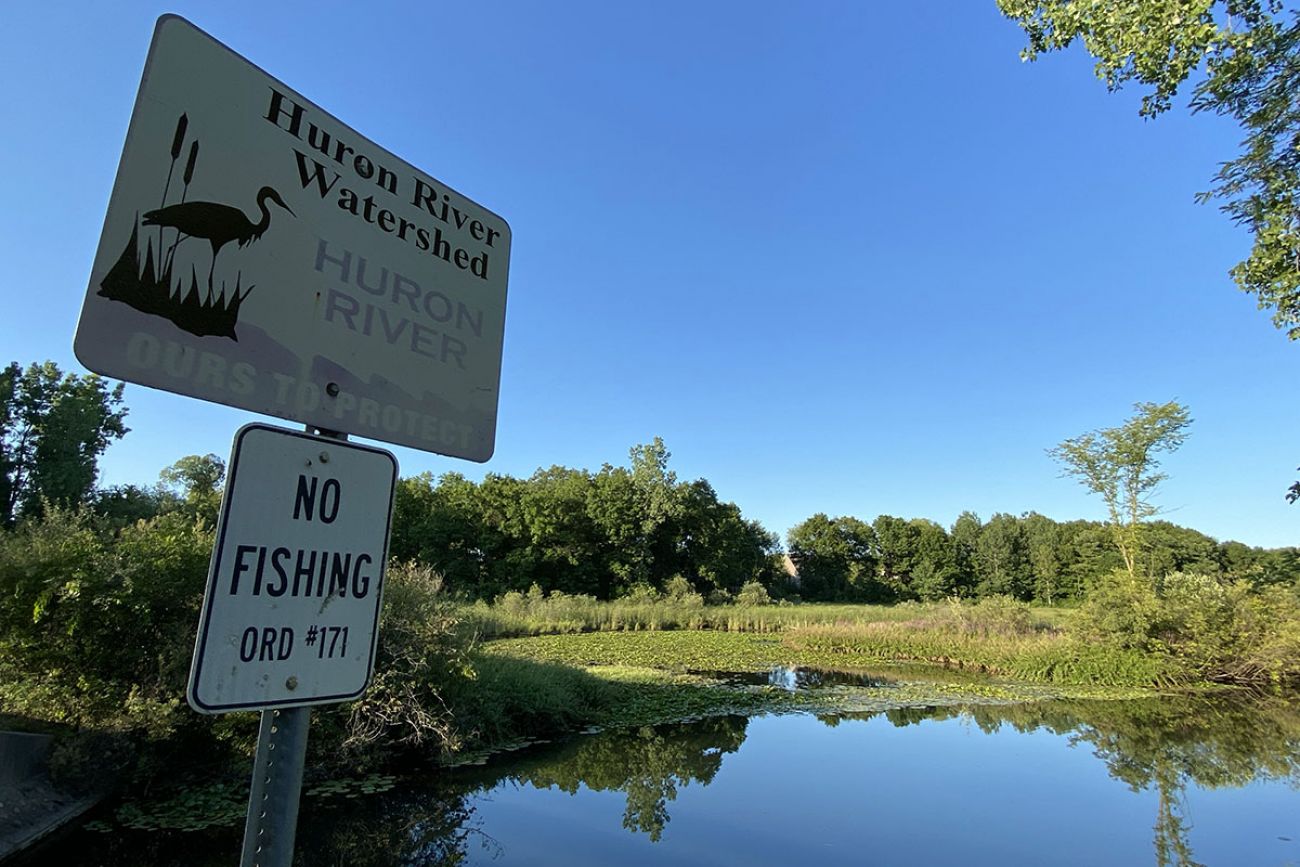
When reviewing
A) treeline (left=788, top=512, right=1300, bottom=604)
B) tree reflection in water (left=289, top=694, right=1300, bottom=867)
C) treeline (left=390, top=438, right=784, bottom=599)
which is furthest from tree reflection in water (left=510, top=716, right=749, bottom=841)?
treeline (left=788, top=512, right=1300, bottom=604)

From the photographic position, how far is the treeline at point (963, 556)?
53312 mm

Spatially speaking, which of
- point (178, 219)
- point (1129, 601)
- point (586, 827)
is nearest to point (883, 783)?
point (586, 827)

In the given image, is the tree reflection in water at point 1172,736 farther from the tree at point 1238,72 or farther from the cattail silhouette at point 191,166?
the cattail silhouette at point 191,166

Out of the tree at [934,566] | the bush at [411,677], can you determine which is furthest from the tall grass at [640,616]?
the tree at [934,566]

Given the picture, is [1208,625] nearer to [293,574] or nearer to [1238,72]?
[1238,72]

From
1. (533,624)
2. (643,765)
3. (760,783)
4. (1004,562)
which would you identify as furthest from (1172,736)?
(1004,562)

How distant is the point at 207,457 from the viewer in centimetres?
4312

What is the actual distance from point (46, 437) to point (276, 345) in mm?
36386

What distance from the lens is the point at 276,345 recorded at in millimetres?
1203

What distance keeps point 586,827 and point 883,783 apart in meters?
4.04

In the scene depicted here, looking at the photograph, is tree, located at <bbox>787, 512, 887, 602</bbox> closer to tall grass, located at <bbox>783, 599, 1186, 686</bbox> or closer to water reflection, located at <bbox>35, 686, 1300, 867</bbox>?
tall grass, located at <bbox>783, 599, 1186, 686</bbox>

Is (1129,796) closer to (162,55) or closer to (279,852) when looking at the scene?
(279,852)

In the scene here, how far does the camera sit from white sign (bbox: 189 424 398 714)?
3.34ft

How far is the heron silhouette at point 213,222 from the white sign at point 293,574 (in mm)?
374
